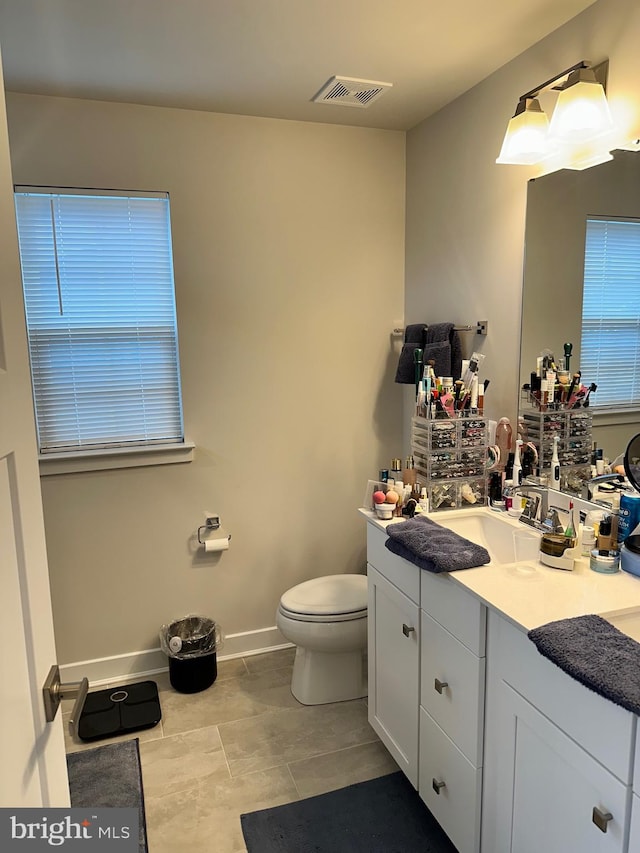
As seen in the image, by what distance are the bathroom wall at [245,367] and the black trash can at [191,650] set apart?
89mm

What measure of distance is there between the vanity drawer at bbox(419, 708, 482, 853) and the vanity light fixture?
1757mm

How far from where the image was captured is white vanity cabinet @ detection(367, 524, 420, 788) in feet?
5.89

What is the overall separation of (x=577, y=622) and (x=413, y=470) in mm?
952

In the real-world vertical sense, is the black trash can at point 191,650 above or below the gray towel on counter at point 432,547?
below

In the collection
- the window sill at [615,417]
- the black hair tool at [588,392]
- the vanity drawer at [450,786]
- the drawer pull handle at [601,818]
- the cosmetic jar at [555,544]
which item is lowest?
the vanity drawer at [450,786]

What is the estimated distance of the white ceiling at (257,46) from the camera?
5.60ft

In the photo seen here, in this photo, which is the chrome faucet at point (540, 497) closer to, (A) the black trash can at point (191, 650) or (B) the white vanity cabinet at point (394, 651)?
(B) the white vanity cabinet at point (394, 651)

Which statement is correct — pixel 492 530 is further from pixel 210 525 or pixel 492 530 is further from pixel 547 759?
pixel 210 525

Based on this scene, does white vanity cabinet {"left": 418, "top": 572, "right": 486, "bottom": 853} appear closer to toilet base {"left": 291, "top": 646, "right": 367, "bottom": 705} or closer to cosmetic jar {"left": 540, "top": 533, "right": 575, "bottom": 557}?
cosmetic jar {"left": 540, "top": 533, "right": 575, "bottom": 557}

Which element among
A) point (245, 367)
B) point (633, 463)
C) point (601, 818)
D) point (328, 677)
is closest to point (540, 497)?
point (633, 463)

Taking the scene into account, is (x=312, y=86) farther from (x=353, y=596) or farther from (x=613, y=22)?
(x=353, y=596)

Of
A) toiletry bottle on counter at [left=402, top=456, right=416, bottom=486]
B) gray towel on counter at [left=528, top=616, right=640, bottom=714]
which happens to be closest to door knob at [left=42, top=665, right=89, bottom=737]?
gray towel on counter at [left=528, top=616, right=640, bottom=714]

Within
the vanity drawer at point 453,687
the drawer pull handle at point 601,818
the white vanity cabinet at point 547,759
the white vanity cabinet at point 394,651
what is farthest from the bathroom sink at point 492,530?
the drawer pull handle at point 601,818
